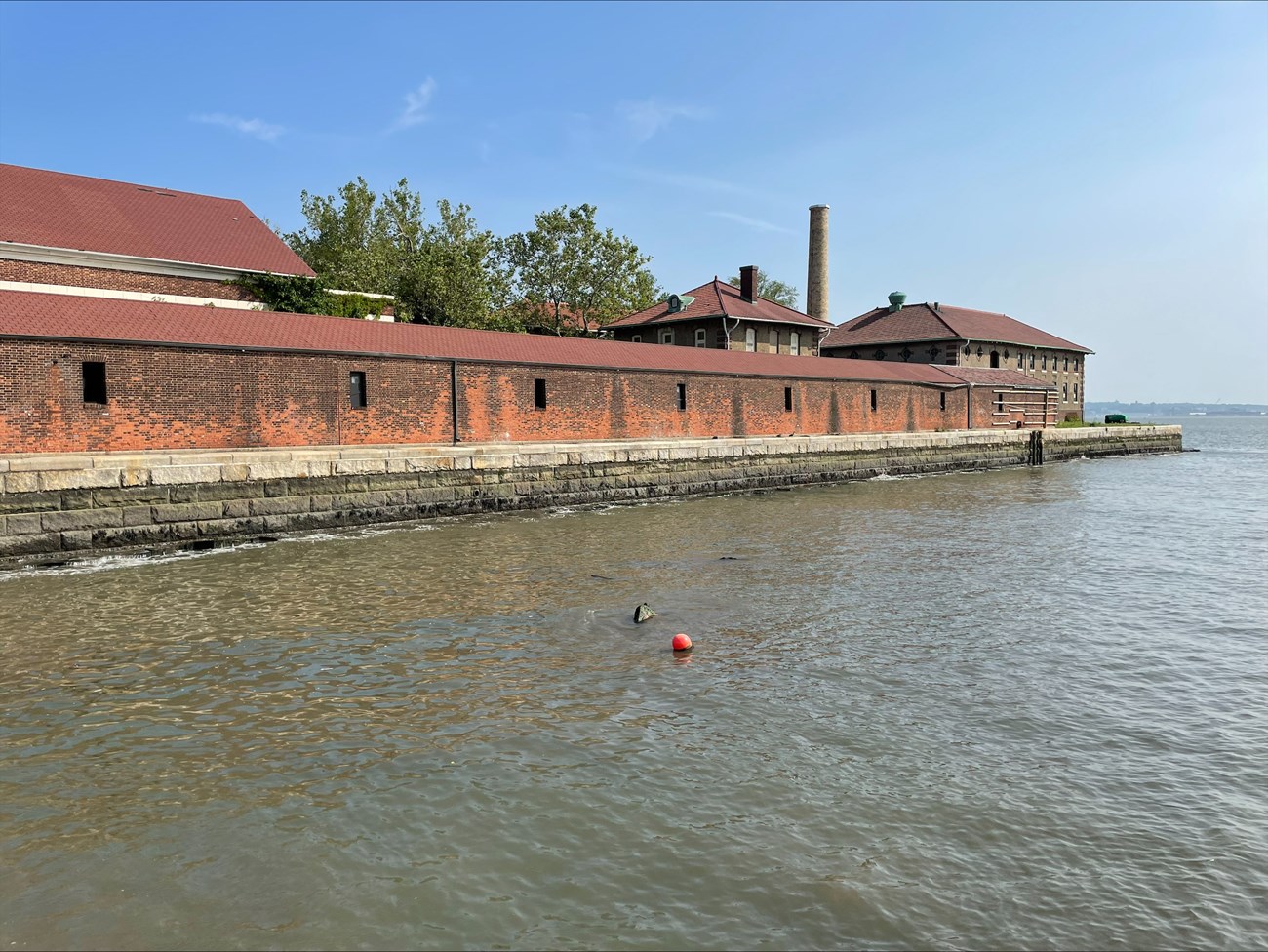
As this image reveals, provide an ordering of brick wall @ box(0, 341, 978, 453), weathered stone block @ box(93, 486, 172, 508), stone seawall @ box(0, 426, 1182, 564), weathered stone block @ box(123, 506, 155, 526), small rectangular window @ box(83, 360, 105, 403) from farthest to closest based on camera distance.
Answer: small rectangular window @ box(83, 360, 105, 403) → brick wall @ box(0, 341, 978, 453) → weathered stone block @ box(123, 506, 155, 526) → weathered stone block @ box(93, 486, 172, 508) → stone seawall @ box(0, 426, 1182, 564)

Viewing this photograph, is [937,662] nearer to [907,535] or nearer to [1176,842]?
[1176,842]

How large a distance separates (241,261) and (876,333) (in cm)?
3874

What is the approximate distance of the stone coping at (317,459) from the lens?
1555cm

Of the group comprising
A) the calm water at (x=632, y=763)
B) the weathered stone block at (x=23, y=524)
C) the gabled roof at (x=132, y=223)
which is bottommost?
the calm water at (x=632, y=763)

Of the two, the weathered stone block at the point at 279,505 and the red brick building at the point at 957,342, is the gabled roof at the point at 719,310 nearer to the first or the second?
the red brick building at the point at 957,342

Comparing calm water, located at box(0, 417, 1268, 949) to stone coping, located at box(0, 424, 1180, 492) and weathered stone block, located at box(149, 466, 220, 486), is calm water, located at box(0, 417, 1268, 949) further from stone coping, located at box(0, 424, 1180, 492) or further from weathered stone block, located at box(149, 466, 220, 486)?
weathered stone block, located at box(149, 466, 220, 486)

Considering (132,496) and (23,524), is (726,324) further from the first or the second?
(23,524)

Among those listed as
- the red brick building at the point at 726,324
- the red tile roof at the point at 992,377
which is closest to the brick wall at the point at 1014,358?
the red tile roof at the point at 992,377

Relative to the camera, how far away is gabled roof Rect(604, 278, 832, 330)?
44.9 metres

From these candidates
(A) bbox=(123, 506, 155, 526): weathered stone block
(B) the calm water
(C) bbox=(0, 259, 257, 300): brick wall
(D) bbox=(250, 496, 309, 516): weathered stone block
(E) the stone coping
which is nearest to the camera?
(B) the calm water

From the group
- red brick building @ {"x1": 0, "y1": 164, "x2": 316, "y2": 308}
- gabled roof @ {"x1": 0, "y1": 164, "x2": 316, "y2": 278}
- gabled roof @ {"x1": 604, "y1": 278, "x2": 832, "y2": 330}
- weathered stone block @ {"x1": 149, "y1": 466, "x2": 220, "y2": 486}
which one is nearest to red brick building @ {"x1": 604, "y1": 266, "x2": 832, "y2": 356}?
gabled roof @ {"x1": 604, "y1": 278, "x2": 832, "y2": 330}

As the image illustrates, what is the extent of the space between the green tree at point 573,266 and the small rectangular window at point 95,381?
111ft

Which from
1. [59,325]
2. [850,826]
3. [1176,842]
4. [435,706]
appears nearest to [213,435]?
[59,325]

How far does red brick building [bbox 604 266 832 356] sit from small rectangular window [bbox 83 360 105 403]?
27.7 metres
